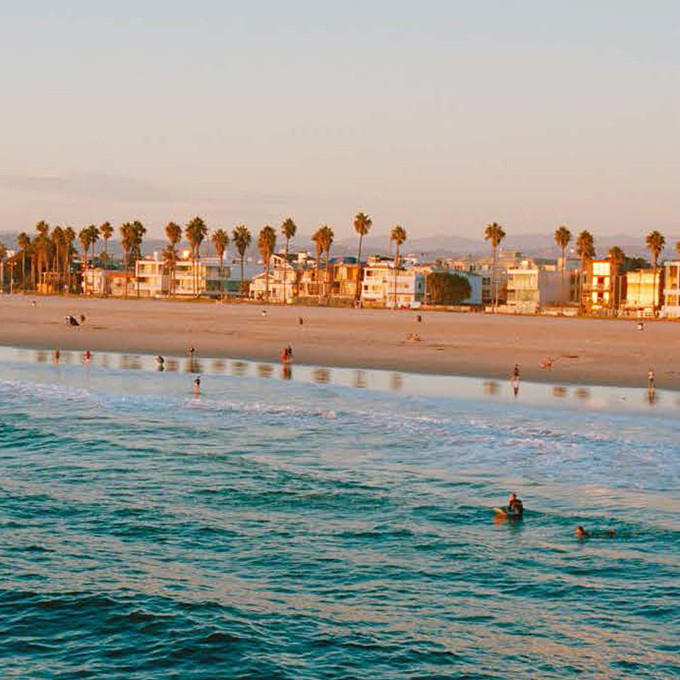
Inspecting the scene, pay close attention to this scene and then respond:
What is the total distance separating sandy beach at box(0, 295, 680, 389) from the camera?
57344mm

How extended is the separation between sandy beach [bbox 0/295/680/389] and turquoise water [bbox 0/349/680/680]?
19247 mm

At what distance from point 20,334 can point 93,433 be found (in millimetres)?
51471

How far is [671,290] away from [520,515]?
12836 centimetres

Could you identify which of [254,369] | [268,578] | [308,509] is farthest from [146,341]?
[268,578]

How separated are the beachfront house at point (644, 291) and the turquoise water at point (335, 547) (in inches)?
4546

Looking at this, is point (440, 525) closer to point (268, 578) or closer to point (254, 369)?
point (268, 578)

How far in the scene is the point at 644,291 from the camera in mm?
151250

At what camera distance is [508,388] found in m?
47.8

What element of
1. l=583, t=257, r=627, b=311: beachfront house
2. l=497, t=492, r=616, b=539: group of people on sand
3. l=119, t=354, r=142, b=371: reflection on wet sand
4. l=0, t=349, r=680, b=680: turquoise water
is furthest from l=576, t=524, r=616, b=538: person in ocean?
l=583, t=257, r=627, b=311: beachfront house

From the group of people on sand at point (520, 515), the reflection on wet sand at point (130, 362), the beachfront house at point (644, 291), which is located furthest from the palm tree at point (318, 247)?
the group of people on sand at point (520, 515)

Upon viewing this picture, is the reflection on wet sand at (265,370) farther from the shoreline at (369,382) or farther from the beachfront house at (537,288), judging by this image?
the beachfront house at (537,288)

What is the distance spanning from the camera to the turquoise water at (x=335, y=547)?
15.6 m

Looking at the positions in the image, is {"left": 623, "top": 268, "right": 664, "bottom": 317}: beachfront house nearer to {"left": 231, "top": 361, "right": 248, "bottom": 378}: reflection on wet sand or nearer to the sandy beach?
the sandy beach

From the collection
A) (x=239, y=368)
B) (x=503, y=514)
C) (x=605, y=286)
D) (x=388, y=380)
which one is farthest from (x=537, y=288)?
(x=503, y=514)
